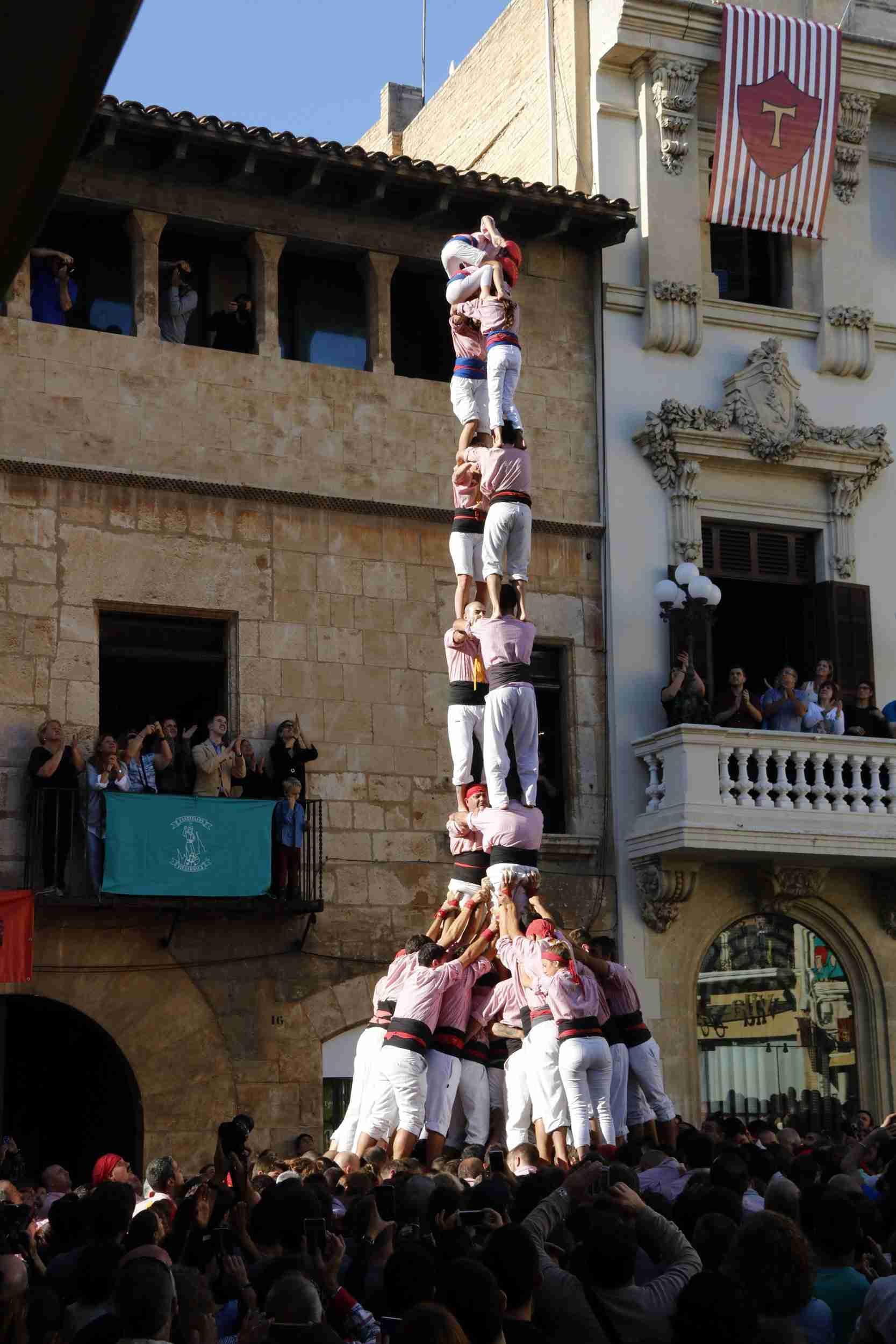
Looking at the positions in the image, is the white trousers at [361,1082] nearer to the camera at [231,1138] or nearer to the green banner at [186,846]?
the green banner at [186,846]

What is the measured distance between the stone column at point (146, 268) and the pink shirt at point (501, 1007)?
8045 millimetres

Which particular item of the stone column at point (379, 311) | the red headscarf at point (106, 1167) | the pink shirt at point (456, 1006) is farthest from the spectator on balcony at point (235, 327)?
the red headscarf at point (106, 1167)

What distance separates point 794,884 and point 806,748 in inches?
59.8

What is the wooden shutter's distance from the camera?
21.3 metres

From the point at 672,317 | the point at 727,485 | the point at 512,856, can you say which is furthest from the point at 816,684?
the point at 512,856

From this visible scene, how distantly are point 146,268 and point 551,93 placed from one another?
580 cm

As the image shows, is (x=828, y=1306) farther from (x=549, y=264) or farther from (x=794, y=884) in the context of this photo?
(x=549, y=264)

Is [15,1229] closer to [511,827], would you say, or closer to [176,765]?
[511,827]

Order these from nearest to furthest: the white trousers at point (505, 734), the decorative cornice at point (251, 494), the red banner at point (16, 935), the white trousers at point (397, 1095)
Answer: the white trousers at point (397, 1095)
the white trousers at point (505, 734)
the red banner at point (16, 935)
the decorative cornice at point (251, 494)

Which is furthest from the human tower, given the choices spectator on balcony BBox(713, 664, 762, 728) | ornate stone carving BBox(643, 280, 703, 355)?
ornate stone carving BBox(643, 280, 703, 355)

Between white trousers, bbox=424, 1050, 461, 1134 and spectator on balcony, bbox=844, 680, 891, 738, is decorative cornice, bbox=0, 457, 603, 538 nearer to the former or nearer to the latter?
spectator on balcony, bbox=844, 680, 891, 738

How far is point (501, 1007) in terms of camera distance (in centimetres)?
1424

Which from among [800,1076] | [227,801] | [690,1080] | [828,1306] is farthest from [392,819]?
[828,1306]

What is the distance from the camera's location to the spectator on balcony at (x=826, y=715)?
2044 centimetres
